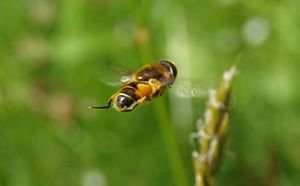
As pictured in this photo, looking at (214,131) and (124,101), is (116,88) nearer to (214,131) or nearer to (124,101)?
(214,131)

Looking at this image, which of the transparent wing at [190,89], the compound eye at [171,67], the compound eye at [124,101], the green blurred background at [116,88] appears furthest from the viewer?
the green blurred background at [116,88]

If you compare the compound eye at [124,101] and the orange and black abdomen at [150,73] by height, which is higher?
the compound eye at [124,101]

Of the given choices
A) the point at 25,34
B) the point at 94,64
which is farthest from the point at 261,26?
the point at 25,34

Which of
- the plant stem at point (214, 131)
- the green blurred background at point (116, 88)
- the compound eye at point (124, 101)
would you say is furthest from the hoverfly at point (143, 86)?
the green blurred background at point (116, 88)

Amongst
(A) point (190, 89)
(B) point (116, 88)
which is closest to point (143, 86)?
(A) point (190, 89)

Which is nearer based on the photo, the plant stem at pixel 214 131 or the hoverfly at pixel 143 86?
the hoverfly at pixel 143 86

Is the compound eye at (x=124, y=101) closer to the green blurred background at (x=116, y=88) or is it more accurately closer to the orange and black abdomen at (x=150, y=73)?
the orange and black abdomen at (x=150, y=73)
